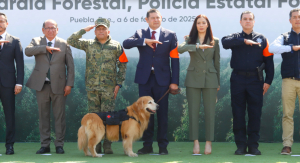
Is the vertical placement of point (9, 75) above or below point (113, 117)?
above

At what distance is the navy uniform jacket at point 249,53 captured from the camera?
486 centimetres

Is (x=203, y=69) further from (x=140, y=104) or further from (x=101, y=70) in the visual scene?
(x=101, y=70)

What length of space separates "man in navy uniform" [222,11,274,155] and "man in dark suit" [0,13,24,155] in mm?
2979

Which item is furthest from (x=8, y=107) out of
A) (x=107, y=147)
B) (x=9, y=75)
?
(x=107, y=147)

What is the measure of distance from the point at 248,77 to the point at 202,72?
630 mm

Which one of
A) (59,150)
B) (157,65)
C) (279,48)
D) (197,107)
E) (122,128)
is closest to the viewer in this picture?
(279,48)

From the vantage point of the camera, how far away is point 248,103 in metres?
4.97

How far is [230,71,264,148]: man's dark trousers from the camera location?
16.0 ft

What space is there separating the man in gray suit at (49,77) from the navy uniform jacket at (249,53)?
2.37 metres

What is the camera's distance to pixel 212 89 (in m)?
5.03

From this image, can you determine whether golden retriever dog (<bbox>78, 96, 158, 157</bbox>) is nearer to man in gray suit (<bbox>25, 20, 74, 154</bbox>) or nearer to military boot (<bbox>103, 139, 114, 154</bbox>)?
military boot (<bbox>103, 139, 114, 154</bbox>)

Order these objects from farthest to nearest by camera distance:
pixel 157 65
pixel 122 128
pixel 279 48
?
pixel 157 65, pixel 122 128, pixel 279 48

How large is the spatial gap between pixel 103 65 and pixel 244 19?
2095mm

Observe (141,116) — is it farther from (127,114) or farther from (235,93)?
(235,93)
